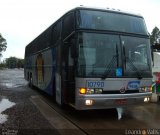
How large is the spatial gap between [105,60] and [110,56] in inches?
8.7

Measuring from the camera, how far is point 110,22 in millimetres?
8922

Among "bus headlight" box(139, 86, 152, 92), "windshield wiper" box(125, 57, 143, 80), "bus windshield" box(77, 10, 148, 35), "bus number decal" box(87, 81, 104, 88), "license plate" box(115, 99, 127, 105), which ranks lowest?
"license plate" box(115, 99, 127, 105)

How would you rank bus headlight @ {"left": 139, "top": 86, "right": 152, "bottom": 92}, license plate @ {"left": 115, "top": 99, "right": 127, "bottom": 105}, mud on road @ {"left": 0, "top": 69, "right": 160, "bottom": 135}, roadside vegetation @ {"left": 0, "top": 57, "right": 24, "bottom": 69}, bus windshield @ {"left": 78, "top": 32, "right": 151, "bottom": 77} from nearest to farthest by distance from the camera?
mud on road @ {"left": 0, "top": 69, "right": 160, "bottom": 135}, bus windshield @ {"left": 78, "top": 32, "right": 151, "bottom": 77}, license plate @ {"left": 115, "top": 99, "right": 127, "bottom": 105}, bus headlight @ {"left": 139, "top": 86, "right": 152, "bottom": 92}, roadside vegetation @ {"left": 0, "top": 57, "right": 24, "bottom": 69}

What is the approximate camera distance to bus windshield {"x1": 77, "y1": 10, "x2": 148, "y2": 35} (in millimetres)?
8625

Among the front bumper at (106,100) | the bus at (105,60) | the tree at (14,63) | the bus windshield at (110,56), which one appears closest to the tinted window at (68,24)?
the bus at (105,60)

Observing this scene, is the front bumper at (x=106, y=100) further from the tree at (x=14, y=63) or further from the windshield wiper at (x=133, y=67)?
the tree at (x=14, y=63)

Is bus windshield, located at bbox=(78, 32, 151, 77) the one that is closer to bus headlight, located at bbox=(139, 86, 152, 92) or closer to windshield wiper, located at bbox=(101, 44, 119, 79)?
windshield wiper, located at bbox=(101, 44, 119, 79)

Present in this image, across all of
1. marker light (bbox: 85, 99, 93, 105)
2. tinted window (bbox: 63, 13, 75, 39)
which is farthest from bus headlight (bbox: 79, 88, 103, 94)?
tinted window (bbox: 63, 13, 75, 39)

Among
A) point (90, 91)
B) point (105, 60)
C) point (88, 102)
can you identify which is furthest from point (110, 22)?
point (88, 102)

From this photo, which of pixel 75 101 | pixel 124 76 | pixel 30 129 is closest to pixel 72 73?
pixel 75 101

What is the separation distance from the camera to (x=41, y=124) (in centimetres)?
828

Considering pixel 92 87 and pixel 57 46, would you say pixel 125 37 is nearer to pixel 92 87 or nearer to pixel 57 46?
pixel 92 87

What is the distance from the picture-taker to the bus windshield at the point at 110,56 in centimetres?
824

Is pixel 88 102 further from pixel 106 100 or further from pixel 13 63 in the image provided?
pixel 13 63
